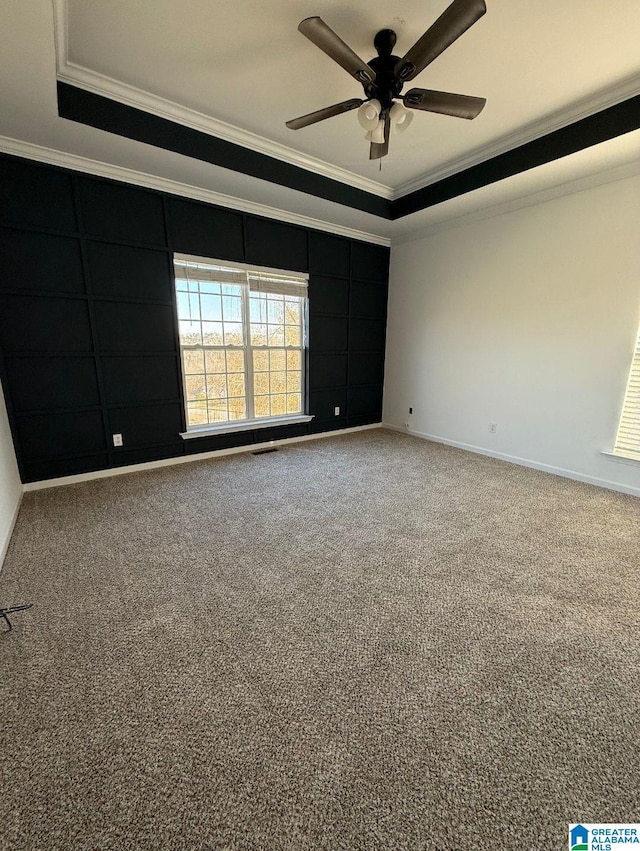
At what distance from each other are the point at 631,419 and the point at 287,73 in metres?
3.75

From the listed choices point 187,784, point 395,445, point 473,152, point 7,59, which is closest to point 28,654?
point 187,784

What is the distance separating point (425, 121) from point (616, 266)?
201 centimetres

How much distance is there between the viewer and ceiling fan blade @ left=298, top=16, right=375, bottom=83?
154 centimetres

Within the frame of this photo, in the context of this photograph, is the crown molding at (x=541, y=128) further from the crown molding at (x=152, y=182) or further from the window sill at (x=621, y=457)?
the window sill at (x=621, y=457)

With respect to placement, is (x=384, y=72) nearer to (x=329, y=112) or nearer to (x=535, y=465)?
(x=329, y=112)

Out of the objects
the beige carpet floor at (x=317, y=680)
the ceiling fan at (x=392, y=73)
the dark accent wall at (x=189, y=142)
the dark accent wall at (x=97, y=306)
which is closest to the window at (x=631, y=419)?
the beige carpet floor at (x=317, y=680)

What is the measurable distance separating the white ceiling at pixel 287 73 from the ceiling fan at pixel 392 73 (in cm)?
19

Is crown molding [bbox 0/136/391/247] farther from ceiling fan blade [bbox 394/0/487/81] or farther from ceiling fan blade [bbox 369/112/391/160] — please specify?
ceiling fan blade [bbox 394/0/487/81]

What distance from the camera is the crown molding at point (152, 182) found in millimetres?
2605

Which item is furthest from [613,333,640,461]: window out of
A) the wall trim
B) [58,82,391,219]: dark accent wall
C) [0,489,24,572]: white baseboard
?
[0,489,24,572]: white baseboard

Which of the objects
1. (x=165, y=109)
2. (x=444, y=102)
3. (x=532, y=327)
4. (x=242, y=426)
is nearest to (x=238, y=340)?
(x=242, y=426)

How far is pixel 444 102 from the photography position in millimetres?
1936

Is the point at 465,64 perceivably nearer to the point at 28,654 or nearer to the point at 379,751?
the point at 379,751

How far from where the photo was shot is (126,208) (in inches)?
121
